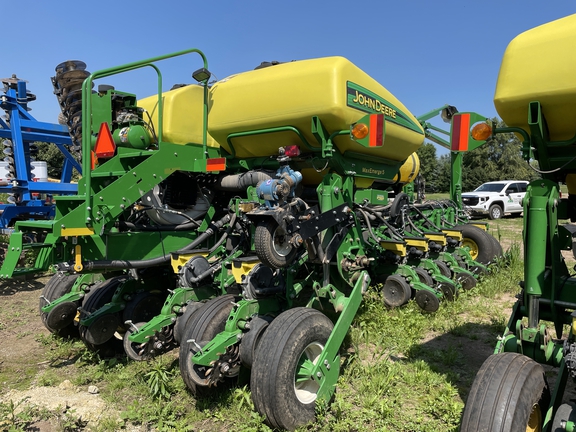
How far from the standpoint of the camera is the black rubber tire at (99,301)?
4684mm

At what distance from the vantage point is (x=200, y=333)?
147 inches

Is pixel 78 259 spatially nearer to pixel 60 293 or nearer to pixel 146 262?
pixel 146 262

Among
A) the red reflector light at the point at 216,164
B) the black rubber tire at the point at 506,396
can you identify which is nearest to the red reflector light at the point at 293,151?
the red reflector light at the point at 216,164

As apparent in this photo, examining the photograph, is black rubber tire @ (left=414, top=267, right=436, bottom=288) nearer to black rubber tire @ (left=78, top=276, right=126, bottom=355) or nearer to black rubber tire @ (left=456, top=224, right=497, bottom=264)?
black rubber tire @ (left=456, top=224, right=497, bottom=264)

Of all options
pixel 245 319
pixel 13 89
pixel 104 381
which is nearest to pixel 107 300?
pixel 104 381

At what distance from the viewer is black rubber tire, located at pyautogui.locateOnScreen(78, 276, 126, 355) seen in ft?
15.4

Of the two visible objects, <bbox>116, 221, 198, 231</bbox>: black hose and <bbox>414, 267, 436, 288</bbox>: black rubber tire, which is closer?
<bbox>116, 221, 198, 231</bbox>: black hose

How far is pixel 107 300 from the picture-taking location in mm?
4945

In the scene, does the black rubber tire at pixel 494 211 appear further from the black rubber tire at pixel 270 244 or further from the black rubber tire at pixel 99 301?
the black rubber tire at pixel 270 244

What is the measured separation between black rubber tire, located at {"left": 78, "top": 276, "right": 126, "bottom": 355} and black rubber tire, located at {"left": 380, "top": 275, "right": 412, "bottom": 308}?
3.29 m

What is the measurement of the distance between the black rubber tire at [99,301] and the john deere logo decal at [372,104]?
3.24 m

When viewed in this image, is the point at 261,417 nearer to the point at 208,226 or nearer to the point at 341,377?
the point at 341,377

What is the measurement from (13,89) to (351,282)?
8176 millimetres

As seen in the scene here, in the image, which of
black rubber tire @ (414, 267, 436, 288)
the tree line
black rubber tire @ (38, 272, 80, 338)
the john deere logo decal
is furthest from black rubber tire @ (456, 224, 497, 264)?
the tree line
